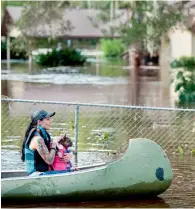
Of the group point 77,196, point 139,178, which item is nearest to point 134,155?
point 139,178

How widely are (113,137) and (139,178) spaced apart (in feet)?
17.5

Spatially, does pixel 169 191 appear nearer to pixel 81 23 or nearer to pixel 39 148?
pixel 39 148

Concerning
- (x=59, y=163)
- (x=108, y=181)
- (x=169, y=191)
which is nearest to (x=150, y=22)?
(x=169, y=191)

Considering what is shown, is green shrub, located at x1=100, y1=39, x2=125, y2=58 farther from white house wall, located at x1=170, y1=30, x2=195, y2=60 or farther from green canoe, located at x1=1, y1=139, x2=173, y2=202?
green canoe, located at x1=1, y1=139, x2=173, y2=202

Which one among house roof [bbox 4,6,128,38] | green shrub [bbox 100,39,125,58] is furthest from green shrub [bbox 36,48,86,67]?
green shrub [bbox 100,39,125,58]

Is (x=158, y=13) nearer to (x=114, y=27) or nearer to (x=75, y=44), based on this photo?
(x=114, y=27)

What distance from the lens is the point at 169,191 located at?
378 inches

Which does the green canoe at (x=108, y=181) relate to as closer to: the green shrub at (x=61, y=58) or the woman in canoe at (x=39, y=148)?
the woman in canoe at (x=39, y=148)

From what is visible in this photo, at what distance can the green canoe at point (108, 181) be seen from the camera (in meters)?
8.66

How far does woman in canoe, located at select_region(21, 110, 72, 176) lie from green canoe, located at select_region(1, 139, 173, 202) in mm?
298

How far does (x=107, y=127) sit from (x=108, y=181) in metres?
7.06

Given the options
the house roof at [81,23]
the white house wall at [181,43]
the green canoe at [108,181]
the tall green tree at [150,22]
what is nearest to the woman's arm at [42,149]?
the green canoe at [108,181]

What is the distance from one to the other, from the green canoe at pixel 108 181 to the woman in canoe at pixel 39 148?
30cm

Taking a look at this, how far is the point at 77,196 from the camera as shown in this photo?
8.81m
